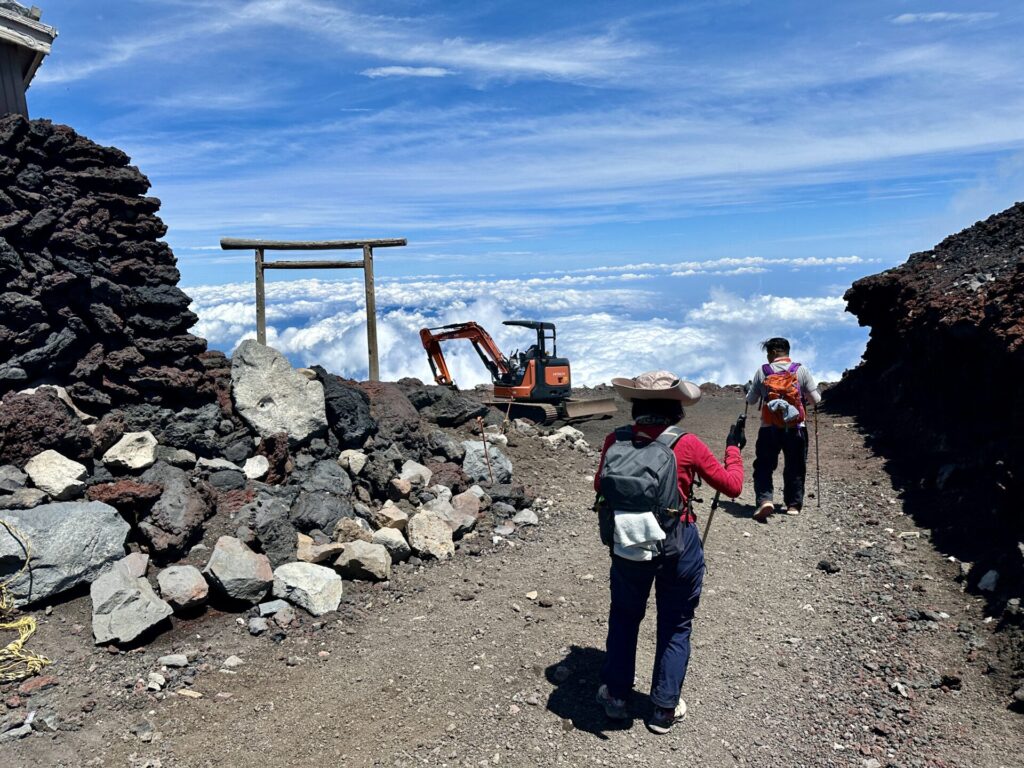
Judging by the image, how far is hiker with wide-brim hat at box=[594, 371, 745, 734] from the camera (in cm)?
471

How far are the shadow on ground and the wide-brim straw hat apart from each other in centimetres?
213

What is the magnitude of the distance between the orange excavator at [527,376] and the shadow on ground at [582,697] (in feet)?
37.8

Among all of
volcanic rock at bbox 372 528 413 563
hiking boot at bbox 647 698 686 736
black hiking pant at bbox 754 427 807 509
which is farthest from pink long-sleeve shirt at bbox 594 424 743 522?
black hiking pant at bbox 754 427 807 509

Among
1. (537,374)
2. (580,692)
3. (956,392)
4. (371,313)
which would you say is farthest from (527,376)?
(580,692)

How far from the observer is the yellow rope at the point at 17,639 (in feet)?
18.8

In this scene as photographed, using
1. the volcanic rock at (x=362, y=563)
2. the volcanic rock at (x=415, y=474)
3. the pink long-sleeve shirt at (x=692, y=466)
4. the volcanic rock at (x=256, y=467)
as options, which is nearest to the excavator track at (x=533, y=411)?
the volcanic rock at (x=415, y=474)

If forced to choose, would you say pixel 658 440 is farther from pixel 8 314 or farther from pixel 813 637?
pixel 8 314

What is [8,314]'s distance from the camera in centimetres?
798

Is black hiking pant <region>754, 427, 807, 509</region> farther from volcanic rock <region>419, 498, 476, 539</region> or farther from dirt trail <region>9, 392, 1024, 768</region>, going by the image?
volcanic rock <region>419, 498, 476, 539</region>

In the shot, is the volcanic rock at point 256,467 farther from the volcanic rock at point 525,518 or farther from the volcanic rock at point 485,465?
the volcanic rock at point 525,518

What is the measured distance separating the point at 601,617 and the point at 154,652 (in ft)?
11.8

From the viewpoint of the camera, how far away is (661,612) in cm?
515

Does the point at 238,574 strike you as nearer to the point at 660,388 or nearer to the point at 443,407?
the point at 660,388

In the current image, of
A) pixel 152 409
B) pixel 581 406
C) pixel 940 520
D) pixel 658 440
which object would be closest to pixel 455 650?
pixel 658 440
